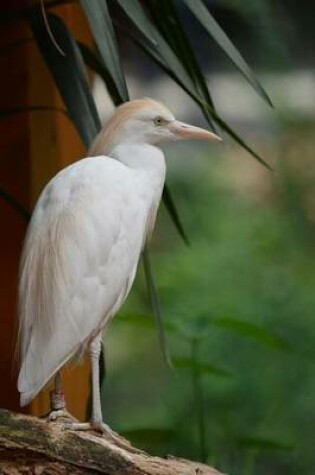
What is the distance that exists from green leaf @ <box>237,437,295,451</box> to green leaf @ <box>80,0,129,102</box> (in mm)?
1151

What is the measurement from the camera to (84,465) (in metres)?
1.49

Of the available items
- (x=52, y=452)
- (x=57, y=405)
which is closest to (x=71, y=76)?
(x=57, y=405)

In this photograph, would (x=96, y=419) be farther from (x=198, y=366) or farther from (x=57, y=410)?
(x=198, y=366)

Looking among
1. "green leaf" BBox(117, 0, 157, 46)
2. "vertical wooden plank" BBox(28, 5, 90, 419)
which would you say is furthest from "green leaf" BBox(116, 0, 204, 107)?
"vertical wooden plank" BBox(28, 5, 90, 419)

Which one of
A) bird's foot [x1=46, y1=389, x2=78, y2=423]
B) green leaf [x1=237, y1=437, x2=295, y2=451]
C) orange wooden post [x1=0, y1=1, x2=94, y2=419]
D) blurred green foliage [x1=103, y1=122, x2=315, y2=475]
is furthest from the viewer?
blurred green foliage [x1=103, y1=122, x2=315, y2=475]

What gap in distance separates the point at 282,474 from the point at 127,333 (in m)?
0.47

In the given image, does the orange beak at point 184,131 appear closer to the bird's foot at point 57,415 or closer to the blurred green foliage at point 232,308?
the bird's foot at point 57,415

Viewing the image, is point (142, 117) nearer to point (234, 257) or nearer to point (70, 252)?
point (70, 252)

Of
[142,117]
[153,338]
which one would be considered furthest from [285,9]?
[142,117]

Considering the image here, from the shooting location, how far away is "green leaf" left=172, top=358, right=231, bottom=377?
8.09 feet

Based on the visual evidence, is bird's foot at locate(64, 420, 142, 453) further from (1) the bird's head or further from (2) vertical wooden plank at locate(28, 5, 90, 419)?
(2) vertical wooden plank at locate(28, 5, 90, 419)

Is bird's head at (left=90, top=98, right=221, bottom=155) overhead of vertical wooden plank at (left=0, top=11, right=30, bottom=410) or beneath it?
overhead

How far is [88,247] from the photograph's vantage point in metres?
1.61

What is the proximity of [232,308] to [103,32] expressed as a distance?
1243mm
